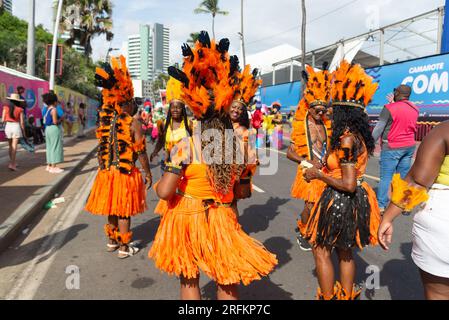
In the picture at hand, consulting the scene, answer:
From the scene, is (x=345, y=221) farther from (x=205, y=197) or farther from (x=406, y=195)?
(x=205, y=197)

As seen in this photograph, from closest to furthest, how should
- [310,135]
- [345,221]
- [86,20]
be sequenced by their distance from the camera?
1. [345,221]
2. [310,135]
3. [86,20]

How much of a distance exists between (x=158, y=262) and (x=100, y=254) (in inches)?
89.3

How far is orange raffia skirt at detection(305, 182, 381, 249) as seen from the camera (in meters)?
2.79

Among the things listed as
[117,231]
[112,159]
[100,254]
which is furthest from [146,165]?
[100,254]

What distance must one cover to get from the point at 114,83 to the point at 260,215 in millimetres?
Result: 3089

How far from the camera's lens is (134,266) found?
158 inches

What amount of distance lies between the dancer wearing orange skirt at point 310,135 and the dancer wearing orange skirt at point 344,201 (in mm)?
731

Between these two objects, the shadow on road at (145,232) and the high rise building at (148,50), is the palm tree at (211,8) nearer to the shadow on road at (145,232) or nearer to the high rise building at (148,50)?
the shadow on road at (145,232)

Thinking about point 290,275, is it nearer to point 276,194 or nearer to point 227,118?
point 227,118

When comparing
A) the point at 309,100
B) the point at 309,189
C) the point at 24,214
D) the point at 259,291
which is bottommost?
the point at 259,291

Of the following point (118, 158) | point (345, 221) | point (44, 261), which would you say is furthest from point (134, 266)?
point (345, 221)

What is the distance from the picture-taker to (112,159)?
14.2ft

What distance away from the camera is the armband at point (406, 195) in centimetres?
206

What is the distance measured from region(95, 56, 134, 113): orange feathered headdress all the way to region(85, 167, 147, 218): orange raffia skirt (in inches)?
30.6
